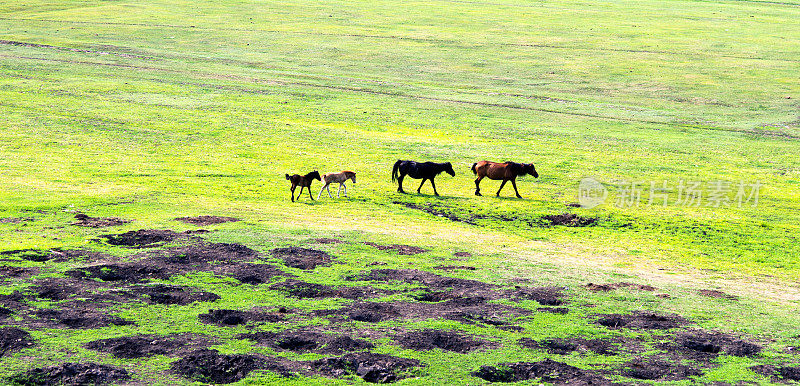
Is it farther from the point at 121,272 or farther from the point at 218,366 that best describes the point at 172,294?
the point at 218,366

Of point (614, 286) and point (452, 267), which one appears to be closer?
point (614, 286)

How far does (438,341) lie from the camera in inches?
587

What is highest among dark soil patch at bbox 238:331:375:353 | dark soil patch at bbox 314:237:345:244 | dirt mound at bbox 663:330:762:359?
dark soil patch at bbox 314:237:345:244

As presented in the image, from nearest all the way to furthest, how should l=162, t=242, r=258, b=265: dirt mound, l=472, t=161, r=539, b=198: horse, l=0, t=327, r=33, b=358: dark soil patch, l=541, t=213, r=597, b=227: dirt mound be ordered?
l=0, t=327, r=33, b=358: dark soil patch → l=162, t=242, r=258, b=265: dirt mound → l=541, t=213, r=597, b=227: dirt mound → l=472, t=161, r=539, b=198: horse

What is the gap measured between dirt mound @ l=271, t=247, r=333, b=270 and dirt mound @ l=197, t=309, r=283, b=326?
11.0ft

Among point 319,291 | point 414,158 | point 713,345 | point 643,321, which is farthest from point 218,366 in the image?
point 414,158

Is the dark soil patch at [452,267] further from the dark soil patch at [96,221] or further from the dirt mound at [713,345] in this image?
the dark soil patch at [96,221]

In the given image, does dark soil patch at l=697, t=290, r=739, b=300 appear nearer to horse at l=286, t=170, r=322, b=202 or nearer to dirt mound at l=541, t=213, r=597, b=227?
dirt mound at l=541, t=213, r=597, b=227

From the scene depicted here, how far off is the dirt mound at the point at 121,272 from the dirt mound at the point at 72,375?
472 centimetres

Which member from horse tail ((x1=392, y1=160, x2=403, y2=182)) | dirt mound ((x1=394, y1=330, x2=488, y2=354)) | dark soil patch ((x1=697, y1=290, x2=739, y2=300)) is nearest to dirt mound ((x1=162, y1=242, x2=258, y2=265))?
dirt mound ((x1=394, y1=330, x2=488, y2=354))

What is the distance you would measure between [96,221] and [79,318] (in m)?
8.19

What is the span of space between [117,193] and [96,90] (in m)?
25.1

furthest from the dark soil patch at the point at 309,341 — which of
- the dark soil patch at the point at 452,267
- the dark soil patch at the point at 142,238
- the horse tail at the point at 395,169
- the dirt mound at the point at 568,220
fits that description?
the horse tail at the point at 395,169

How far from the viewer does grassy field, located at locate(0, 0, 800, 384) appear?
52.5 feet
